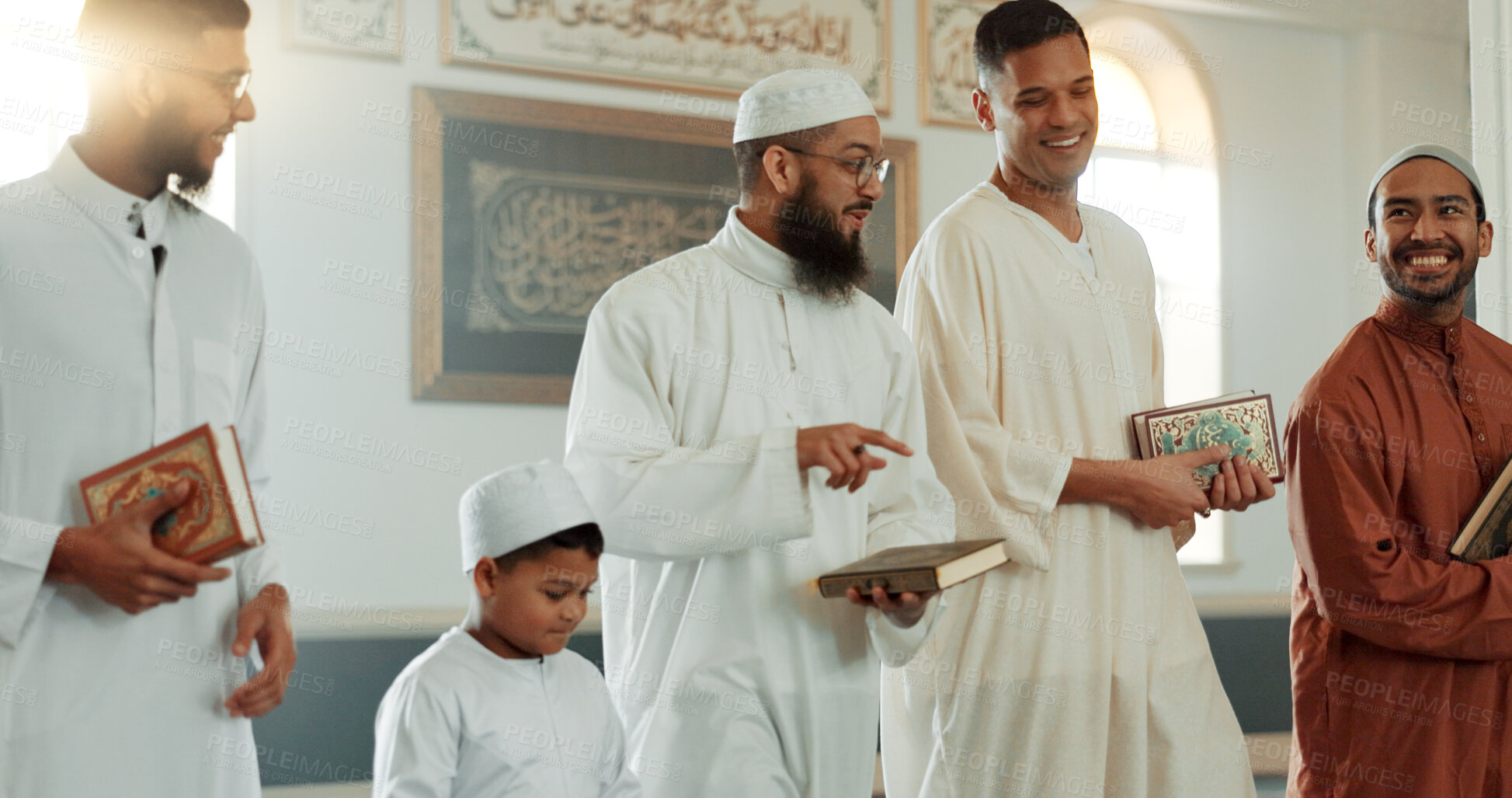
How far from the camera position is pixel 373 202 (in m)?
6.69

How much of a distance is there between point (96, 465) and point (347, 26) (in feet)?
16.3

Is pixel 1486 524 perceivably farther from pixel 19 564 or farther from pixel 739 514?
pixel 19 564

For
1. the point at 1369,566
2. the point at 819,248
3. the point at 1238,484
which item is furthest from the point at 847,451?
the point at 1369,566

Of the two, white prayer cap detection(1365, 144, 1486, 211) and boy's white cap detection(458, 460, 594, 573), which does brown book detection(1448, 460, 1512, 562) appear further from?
boy's white cap detection(458, 460, 594, 573)

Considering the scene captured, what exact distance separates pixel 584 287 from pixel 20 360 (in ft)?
16.3

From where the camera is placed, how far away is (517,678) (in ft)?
8.65

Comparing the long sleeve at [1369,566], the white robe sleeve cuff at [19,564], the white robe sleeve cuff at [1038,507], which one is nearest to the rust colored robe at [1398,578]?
the long sleeve at [1369,566]

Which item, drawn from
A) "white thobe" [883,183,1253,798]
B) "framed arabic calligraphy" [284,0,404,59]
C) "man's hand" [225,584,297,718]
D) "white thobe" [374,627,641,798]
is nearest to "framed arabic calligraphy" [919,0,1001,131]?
"framed arabic calligraphy" [284,0,404,59]

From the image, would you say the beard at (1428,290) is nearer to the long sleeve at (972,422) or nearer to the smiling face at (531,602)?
the long sleeve at (972,422)

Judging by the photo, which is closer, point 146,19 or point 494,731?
point 146,19

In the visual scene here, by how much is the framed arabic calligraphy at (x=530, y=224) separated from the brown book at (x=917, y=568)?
4.55 metres

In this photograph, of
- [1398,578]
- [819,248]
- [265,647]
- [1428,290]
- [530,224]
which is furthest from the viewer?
[530,224]

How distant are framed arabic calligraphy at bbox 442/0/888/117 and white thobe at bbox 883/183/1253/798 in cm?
420

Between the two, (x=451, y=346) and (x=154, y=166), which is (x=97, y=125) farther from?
(x=451, y=346)
